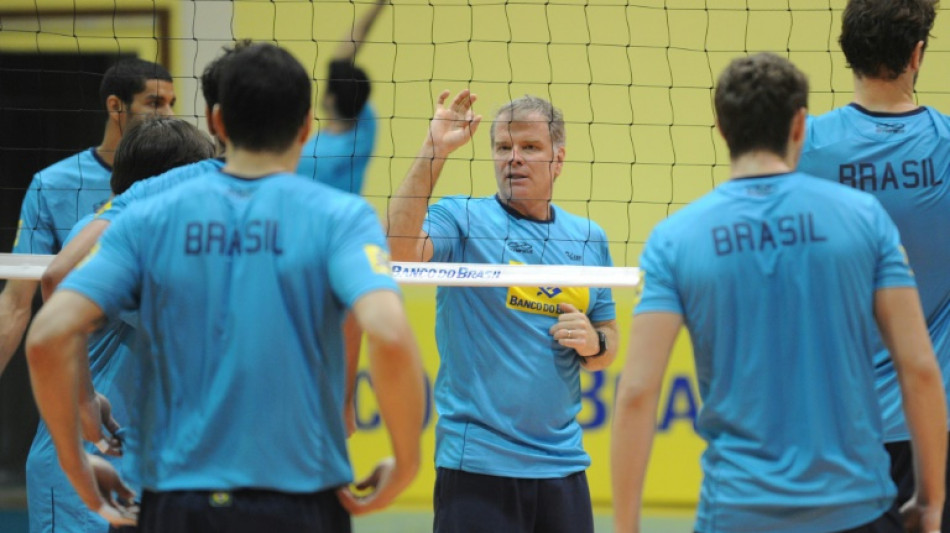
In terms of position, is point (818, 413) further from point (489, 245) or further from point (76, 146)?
point (76, 146)

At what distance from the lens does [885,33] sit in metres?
3.07

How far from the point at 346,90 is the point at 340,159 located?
374mm

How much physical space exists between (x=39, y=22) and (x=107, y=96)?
263cm

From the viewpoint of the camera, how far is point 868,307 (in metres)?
2.34

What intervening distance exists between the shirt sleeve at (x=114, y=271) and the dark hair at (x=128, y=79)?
270 cm

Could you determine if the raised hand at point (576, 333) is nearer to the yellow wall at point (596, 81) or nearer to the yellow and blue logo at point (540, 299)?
the yellow and blue logo at point (540, 299)

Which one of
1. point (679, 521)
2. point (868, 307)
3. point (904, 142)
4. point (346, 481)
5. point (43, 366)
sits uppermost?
point (904, 142)

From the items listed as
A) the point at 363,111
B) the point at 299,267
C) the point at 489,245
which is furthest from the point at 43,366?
Answer: the point at 363,111

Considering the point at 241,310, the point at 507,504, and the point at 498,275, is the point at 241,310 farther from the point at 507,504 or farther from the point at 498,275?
the point at 507,504

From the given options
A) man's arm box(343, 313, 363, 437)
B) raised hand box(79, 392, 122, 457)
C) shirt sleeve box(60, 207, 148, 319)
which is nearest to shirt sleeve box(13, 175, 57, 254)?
raised hand box(79, 392, 122, 457)

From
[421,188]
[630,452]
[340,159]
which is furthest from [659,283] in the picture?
[340,159]

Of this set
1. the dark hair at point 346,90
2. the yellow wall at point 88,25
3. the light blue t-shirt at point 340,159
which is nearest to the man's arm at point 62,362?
the light blue t-shirt at point 340,159

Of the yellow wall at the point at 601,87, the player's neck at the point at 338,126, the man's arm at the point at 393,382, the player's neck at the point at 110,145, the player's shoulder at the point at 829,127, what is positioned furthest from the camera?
the yellow wall at the point at 601,87

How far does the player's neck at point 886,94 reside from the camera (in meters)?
3.14
